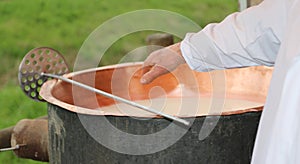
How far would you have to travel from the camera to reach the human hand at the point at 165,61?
4.16 ft

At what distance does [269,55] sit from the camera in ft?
3.72

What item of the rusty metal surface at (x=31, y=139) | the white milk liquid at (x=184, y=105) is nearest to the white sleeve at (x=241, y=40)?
the white milk liquid at (x=184, y=105)


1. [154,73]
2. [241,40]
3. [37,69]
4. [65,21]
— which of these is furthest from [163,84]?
[65,21]

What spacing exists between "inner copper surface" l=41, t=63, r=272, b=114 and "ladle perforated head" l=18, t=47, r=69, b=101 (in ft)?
0.24

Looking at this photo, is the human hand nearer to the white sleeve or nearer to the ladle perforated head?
the white sleeve

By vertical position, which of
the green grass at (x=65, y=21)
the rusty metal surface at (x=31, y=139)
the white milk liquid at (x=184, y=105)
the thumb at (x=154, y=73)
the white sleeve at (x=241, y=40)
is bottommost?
the rusty metal surface at (x=31, y=139)

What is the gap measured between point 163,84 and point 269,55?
0.82m

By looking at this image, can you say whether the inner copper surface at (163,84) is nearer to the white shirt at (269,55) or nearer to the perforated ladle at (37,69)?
the perforated ladle at (37,69)

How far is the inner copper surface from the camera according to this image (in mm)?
1752

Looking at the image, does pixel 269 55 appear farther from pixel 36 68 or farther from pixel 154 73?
pixel 36 68

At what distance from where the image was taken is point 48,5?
16.8 feet

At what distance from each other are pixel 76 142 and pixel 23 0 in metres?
3.96

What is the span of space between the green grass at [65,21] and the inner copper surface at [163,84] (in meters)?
2.85

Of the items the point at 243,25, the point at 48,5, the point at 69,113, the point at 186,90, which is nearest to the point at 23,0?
the point at 48,5
